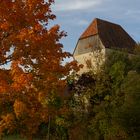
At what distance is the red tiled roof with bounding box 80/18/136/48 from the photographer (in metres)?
67.1

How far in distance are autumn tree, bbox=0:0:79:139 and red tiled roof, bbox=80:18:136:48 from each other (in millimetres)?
47305

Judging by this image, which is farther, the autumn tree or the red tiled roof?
the red tiled roof

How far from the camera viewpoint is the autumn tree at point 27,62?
674 inches

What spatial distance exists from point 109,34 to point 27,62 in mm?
52540

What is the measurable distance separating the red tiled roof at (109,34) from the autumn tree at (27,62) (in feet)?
155

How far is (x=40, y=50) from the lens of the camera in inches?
687

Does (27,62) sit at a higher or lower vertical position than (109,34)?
lower

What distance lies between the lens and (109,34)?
2717 inches

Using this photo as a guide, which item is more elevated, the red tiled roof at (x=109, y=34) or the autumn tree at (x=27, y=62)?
the red tiled roof at (x=109, y=34)

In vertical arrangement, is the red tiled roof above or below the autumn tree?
above

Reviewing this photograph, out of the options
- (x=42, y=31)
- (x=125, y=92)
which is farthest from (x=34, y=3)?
(x=125, y=92)

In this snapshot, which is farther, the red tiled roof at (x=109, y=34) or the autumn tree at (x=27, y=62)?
the red tiled roof at (x=109, y=34)

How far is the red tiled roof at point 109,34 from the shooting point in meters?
67.1

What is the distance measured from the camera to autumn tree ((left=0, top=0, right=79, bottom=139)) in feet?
56.2
